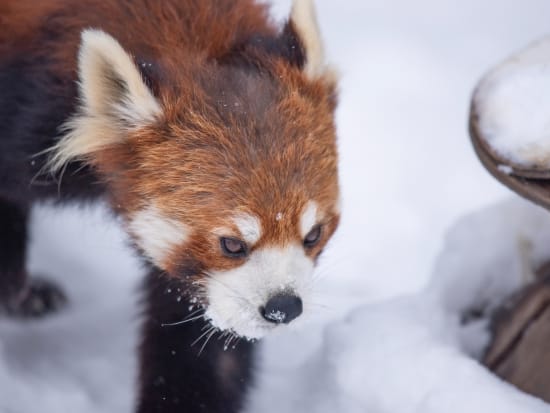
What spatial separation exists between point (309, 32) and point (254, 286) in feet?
2.44

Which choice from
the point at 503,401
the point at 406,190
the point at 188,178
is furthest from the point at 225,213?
the point at 406,190

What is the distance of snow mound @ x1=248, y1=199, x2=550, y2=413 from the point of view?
2.67 meters

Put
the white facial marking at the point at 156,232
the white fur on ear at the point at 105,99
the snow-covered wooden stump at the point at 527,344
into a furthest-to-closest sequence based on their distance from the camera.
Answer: the snow-covered wooden stump at the point at 527,344 → the white facial marking at the point at 156,232 → the white fur on ear at the point at 105,99

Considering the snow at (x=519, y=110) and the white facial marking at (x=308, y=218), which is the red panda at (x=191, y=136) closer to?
the white facial marking at (x=308, y=218)

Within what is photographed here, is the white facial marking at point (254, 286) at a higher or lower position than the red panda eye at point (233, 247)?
lower

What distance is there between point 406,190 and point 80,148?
192 centimetres

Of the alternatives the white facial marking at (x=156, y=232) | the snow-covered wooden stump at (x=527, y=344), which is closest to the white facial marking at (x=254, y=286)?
the white facial marking at (x=156, y=232)

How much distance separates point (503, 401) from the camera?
257 centimetres

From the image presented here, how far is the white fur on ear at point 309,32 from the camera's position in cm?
251

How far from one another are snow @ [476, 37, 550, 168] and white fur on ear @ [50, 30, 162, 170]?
35.7 inches

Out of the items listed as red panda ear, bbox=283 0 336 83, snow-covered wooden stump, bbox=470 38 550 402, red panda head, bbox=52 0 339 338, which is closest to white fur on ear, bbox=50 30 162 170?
red panda head, bbox=52 0 339 338

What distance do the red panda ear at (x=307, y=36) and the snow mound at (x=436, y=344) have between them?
36.8 inches

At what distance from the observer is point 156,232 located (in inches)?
95.3

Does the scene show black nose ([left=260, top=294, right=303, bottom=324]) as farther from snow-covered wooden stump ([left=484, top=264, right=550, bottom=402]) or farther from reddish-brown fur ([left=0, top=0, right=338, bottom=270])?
snow-covered wooden stump ([left=484, top=264, right=550, bottom=402])
